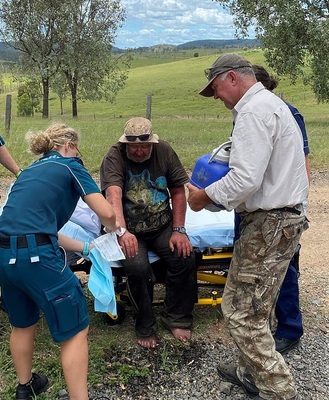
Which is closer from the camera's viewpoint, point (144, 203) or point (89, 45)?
point (144, 203)

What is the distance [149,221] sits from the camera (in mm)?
3900

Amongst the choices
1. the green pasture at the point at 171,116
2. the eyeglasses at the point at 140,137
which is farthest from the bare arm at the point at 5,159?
the green pasture at the point at 171,116

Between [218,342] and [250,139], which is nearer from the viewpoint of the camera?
[250,139]

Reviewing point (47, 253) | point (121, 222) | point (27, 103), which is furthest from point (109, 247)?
point (27, 103)

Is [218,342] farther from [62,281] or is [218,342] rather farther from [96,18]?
[96,18]

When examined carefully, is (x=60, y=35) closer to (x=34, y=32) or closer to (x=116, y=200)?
(x=34, y=32)

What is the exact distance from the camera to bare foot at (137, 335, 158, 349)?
364 centimetres

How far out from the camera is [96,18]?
3481 cm

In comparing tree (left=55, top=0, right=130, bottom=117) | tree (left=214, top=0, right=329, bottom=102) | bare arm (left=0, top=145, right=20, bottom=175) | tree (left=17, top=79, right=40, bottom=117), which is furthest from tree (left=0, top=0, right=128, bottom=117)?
bare arm (left=0, top=145, right=20, bottom=175)

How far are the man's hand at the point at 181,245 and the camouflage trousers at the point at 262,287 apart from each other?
0.83 metres

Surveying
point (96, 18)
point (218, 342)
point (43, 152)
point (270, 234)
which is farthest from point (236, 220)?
point (96, 18)

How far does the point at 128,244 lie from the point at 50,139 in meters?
1.09

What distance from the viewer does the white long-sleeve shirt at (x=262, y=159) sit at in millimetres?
2529

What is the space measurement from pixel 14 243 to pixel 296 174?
156 centimetres
